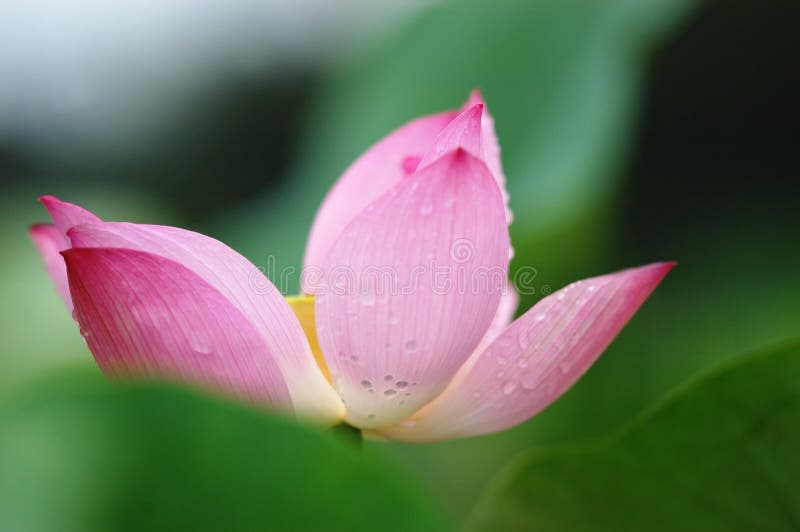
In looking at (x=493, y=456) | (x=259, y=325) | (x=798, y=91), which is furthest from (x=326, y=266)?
(x=798, y=91)

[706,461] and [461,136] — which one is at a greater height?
[461,136]

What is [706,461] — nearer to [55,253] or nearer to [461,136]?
[461,136]

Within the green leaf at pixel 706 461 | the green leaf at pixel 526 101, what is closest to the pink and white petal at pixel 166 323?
the green leaf at pixel 706 461

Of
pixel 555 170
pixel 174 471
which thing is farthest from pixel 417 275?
pixel 555 170

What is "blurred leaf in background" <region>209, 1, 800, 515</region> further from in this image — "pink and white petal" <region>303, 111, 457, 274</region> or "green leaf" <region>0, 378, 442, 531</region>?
"green leaf" <region>0, 378, 442, 531</region>

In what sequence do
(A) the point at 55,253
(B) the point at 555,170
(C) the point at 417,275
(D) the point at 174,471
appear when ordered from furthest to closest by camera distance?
(B) the point at 555,170, (A) the point at 55,253, (C) the point at 417,275, (D) the point at 174,471

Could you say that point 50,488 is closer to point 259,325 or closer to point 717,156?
point 259,325

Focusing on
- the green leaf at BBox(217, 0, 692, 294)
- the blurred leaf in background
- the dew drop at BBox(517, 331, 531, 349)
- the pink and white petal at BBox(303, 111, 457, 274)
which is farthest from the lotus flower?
the green leaf at BBox(217, 0, 692, 294)
